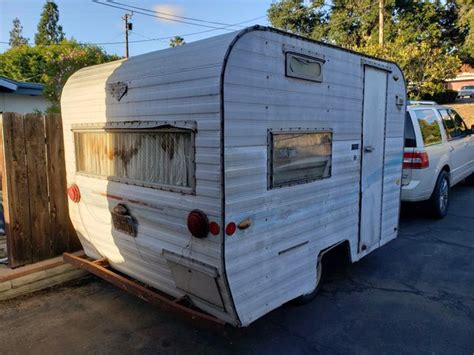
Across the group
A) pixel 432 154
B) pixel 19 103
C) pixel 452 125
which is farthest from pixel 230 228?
pixel 19 103

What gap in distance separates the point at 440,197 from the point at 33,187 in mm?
6240

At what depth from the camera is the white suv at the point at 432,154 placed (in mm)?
6227

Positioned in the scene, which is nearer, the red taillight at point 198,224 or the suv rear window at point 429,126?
the red taillight at point 198,224

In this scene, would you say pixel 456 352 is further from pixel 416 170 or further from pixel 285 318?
pixel 416 170

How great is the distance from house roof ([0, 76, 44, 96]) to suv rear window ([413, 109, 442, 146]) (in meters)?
12.1

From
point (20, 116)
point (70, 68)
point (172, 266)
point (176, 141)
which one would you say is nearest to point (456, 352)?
point (172, 266)

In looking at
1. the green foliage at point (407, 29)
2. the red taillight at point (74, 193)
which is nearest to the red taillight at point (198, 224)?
the red taillight at point (74, 193)

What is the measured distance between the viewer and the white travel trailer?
2629 millimetres

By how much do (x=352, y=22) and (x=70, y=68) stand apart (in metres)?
22.0

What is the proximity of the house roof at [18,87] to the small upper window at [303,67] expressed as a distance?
12.4 metres

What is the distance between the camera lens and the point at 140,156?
10.8 ft

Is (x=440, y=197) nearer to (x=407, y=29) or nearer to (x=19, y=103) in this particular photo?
(x=19, y=103)

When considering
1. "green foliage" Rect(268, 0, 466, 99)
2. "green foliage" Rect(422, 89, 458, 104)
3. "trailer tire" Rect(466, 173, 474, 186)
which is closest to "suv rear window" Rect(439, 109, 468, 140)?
"trailer tire" Rect(466, 173, 474, 186)

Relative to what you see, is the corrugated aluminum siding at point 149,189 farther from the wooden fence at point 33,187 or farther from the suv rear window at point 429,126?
the suv rear window at point 429,126
